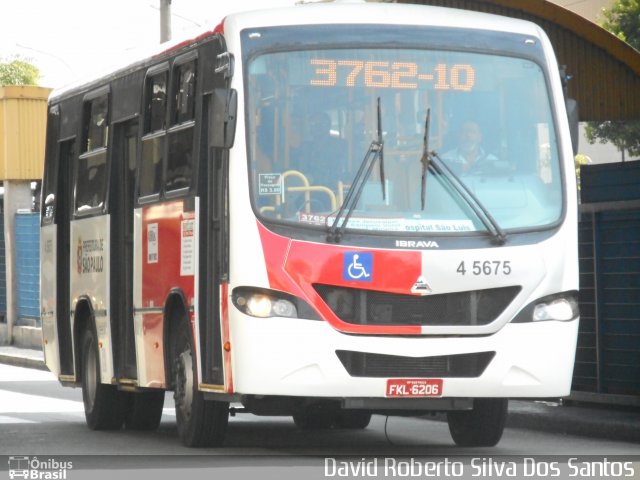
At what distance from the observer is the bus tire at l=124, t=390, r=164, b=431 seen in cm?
1591

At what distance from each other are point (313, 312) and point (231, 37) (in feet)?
6.65

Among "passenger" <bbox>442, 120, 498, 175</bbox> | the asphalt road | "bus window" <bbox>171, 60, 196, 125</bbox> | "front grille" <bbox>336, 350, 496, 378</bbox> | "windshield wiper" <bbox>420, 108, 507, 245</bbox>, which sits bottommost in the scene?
the asphalt road

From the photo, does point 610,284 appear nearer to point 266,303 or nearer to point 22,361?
point 266,303

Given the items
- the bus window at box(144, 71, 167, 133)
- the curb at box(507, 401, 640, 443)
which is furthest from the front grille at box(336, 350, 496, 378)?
the bus window at box(144, 71, 167, 133)

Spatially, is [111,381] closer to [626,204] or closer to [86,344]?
[86,344]

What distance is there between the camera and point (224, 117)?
476 inches

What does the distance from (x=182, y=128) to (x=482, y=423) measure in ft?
10.3

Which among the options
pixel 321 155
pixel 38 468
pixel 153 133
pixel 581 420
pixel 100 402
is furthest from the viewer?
pixel 100 402

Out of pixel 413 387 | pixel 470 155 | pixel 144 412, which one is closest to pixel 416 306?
pixel 413 387

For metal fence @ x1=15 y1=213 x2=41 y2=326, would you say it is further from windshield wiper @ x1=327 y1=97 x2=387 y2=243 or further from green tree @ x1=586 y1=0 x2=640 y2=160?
green tree @ x1=586 y1=0 x2=640 y2=160

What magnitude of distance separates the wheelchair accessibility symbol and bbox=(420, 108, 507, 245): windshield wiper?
608 millimetres

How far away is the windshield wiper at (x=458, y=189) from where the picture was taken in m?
12.2

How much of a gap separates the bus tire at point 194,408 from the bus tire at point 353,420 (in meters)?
2.62

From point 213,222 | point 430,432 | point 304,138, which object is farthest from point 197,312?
point 430,432
